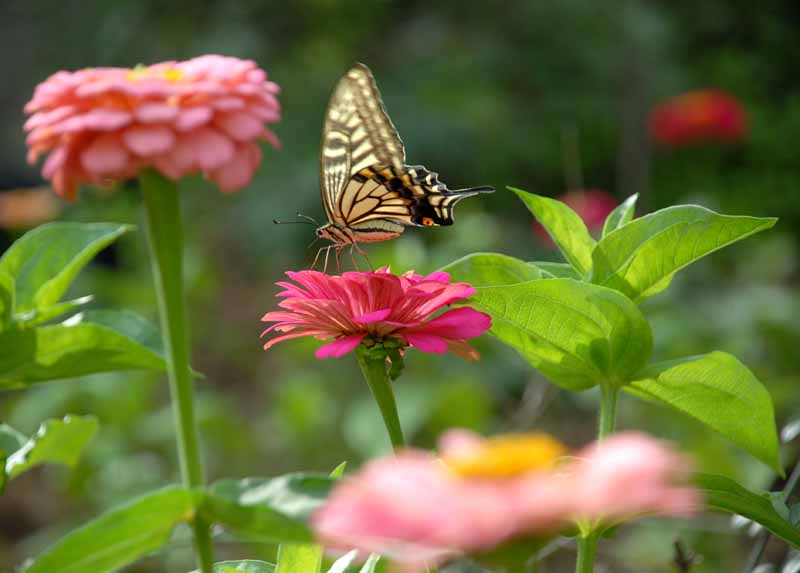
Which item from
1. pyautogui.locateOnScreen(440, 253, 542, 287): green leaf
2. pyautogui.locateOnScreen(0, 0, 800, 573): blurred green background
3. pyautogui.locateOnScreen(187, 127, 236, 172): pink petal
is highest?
pyautogui.locateOnScreen(187, 127, 236, 172): pink petal

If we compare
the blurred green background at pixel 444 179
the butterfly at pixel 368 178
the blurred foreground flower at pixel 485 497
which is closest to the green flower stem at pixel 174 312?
the blurred foreground flower at pixel 485 497

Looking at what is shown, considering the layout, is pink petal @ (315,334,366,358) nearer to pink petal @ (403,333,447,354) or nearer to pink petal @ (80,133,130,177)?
pink petal @ (403,333,447,354)

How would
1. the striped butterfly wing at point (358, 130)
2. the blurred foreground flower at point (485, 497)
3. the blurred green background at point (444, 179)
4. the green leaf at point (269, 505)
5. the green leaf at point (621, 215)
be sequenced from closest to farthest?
1. the blurred foreground flower at point (485, 497)
2. the green leaf at point (269, 505)
3. the green leaf at point (621, 215)
4. the striped butterfly wing at point (358, 130)
5. the blurred green background at point (444, 179)

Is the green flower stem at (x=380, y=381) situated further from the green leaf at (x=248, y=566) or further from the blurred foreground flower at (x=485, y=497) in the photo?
the blurred foreground flower at (x=485, y=497)

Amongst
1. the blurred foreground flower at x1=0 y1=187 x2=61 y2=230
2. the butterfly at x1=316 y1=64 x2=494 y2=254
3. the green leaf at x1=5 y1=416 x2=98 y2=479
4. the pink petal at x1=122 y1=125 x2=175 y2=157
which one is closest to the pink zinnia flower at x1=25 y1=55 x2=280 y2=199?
the pink petal at x1=122 y1=125 x2=175 y2=157

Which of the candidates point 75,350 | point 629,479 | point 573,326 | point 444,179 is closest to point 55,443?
point 75,350

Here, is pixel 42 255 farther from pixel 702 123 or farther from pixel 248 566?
pixel 702 123
